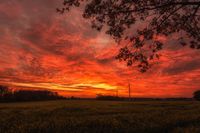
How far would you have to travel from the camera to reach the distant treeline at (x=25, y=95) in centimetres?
13569

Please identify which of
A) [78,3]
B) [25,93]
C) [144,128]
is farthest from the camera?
[25,93]

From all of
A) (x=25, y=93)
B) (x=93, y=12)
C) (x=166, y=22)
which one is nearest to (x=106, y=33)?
(x=93, y=12)

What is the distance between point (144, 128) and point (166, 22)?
8967mm

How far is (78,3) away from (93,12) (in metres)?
1.33

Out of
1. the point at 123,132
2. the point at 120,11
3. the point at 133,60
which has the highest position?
the point at 120,11

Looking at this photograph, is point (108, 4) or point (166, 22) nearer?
point (108, 4)

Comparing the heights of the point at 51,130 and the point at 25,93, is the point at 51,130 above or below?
below

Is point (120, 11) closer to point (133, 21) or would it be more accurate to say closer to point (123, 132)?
point (133, 21)

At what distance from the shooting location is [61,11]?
59.6 feet

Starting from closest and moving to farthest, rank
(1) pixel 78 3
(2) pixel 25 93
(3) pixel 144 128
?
1. (1) pixel 78 3
2. (3) pixel 144 128
3. (2) pixel 25 93

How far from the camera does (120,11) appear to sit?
18359 mm

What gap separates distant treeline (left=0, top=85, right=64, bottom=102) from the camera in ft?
445

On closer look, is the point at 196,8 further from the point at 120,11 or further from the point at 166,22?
the point at 120,11

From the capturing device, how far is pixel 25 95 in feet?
475
